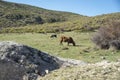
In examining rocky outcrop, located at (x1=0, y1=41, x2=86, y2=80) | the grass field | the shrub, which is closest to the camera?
rocky outcrop, located at (x1=0, y1=41, x2=86, y2=80)

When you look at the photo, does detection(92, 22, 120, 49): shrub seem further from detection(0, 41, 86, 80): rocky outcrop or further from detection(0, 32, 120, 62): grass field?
detection(0, 41, 86, 80): rocky outcrop

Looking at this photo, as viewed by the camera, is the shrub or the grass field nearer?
the grass field

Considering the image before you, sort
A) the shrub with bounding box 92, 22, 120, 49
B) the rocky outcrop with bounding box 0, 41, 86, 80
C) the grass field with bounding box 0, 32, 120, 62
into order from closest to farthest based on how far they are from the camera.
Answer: the rocky outcrop with bounding box 0, 41, 86, 80 < the grass field with bounding box 0, 32, 120, 62 < the shrub with bounding box 92, 22, 120, 49

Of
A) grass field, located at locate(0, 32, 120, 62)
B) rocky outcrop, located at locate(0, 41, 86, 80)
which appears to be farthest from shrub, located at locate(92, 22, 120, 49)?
rocky outcrop, located at locate(0, 41, 86, 80)

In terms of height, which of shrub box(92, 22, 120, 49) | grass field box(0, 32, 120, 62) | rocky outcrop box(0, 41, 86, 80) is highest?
rocky outcrop box(0, 41, 86, 80)

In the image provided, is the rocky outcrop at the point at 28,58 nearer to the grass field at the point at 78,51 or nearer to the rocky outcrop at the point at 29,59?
the rocky outcrop at the point at 29,59

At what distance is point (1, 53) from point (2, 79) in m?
1.14

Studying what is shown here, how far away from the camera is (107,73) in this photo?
320 inches

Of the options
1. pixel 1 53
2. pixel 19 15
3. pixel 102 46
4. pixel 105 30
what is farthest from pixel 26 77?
pixel 19 15

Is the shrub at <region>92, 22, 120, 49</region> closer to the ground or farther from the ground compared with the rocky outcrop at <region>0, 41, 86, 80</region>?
closer to the ground

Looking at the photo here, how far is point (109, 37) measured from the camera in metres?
27.1

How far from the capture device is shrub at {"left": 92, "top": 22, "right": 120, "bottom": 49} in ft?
85.6

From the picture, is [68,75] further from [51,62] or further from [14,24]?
[14,24]

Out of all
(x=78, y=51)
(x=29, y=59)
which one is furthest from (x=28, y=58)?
(x=78, y=51)
